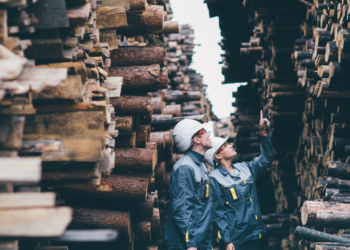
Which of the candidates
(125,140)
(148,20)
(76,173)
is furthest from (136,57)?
(76,173)

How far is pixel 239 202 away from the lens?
5.22 metres

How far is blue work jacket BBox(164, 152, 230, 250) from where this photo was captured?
4547 mm

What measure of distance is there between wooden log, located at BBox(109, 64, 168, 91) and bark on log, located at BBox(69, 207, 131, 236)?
1.59 m

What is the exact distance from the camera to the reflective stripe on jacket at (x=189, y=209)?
14.9 ft

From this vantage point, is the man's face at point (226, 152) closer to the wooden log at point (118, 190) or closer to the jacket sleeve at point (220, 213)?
the jacket sleeve at point (220, 213)

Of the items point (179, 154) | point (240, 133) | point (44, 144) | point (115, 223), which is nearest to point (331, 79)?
point (115, 223)

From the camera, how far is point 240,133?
11164 millimetres

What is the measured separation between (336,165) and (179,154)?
3.93 meters

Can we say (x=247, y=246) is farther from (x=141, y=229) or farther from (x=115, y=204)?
(x=115, y=204)

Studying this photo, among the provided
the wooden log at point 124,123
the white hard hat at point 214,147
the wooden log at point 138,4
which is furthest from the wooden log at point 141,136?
the wooden log at point 138,4

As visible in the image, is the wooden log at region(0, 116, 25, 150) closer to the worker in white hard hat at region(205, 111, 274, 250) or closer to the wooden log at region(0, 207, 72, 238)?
the wooden log at region(0, 207, 72, 238)

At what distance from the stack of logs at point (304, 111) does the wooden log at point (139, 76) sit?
6.66ft

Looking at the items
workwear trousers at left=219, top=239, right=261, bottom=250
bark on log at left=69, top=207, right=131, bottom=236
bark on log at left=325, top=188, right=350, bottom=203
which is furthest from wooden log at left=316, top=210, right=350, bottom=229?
bark on log at left=69, top=207, right=131, bottom=236

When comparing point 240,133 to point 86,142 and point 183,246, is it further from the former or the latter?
point 86,142
